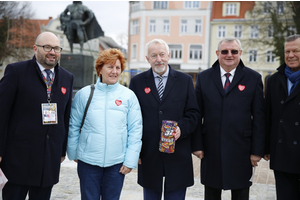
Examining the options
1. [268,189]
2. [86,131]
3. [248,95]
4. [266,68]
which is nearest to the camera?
[86,131]

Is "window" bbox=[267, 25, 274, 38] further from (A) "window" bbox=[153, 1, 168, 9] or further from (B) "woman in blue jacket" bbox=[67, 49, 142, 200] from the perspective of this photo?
(B) "woman in blue jacket" bbox=[67, 49, 142, 200]

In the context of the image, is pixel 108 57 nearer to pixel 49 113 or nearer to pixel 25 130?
pixel 49 113

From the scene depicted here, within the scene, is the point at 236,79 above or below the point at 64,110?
above

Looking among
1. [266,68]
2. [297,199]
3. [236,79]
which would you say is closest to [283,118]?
[236,79]

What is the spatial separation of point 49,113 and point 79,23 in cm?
963

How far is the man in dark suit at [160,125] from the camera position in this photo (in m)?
3.69

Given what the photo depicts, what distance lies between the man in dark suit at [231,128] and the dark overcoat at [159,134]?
0.74 feet

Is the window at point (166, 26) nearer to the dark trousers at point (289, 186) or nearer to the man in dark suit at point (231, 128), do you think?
the man in dark suit at point (231, 128)

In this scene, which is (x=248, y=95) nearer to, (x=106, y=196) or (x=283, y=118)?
(x=283, y=118)

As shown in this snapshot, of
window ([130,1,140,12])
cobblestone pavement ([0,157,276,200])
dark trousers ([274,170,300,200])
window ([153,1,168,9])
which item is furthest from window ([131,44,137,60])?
dark trousers ([274,170,300,200])

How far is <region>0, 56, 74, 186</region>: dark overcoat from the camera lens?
319 cm

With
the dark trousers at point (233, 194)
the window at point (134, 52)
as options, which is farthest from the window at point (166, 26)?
the dark trousers at point (233, 194)

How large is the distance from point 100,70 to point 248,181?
82.5 inches

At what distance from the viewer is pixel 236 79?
150 inches
